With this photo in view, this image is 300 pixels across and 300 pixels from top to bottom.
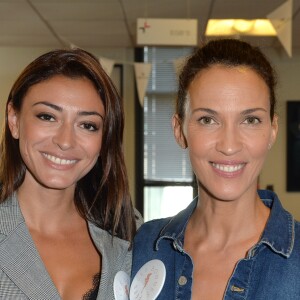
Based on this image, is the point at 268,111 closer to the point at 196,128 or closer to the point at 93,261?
the point at 196,128

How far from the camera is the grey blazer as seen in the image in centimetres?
179

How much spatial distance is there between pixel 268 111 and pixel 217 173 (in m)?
0.22

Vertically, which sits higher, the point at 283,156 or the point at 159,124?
the point at 159,124

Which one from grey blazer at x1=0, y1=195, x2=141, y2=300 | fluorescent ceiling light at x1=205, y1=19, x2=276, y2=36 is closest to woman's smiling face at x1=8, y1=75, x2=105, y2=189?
grey blazer at x1=0, y1=195, x2=141, y2=300

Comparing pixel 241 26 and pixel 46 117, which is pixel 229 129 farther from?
pixel 241 26

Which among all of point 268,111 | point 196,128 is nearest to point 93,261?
point 196,128

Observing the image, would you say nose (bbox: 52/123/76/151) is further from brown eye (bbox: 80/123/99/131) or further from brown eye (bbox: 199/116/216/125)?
brown eye (bbox: 199/116/216/125)

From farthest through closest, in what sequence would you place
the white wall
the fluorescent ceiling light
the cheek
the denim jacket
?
the white wall
the fluorescent ceiling light
the cheek
the denim jacket

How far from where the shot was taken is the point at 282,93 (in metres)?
7.37

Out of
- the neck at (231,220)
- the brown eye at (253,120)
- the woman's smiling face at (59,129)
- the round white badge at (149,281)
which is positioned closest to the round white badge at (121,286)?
the round white badge at (149,281)

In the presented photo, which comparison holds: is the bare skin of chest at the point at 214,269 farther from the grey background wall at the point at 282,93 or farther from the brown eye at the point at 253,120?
the grey background wall at the point at 282,93

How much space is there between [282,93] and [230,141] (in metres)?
5.85

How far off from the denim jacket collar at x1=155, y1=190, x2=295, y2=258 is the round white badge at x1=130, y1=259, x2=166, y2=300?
0.08m

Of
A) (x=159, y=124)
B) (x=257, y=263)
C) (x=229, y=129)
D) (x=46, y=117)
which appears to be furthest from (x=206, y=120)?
(x=159, y=124)
